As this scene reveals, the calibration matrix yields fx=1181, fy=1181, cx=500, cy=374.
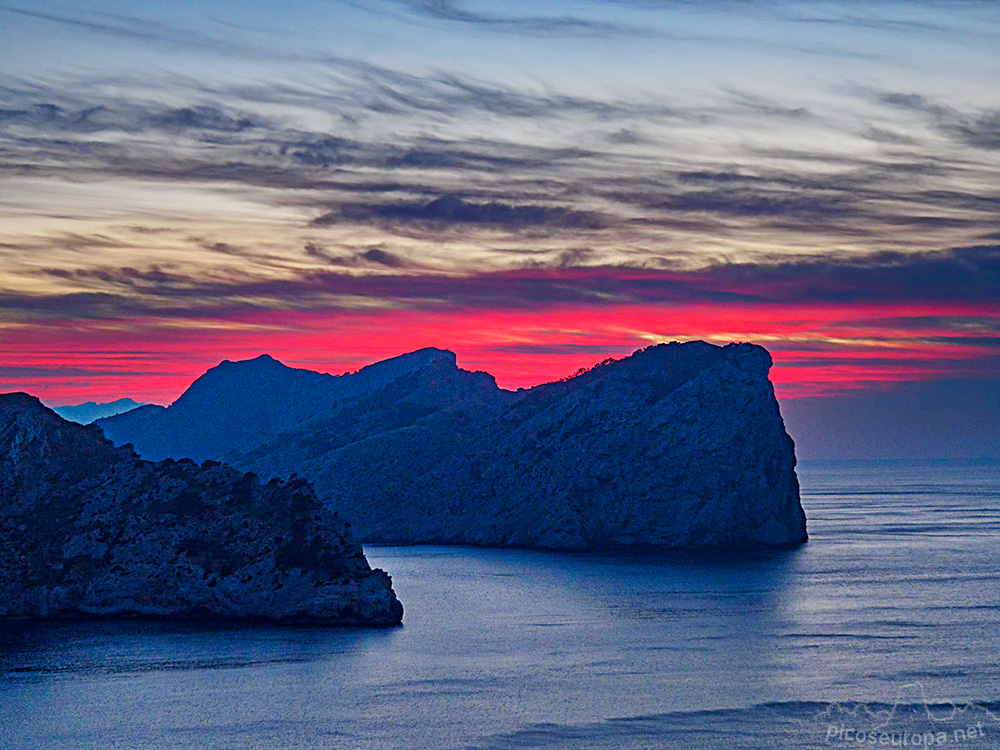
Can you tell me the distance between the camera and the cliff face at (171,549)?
393ft

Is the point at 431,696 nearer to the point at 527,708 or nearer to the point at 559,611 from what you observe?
the point at 527,708

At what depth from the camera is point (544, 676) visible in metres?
96.9

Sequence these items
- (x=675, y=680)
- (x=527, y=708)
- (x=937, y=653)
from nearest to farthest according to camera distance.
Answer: (x=527, y=708) → (x=675, y=680) → (x=937, y=653)

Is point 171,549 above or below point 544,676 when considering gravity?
below

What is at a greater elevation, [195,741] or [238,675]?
[195,741]

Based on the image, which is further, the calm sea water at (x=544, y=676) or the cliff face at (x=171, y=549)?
the cliff face at (x=171, y=549)

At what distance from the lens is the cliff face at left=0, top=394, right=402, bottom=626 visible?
11975 centimetres

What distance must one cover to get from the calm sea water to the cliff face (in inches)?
167

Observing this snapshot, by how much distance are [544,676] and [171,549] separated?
46134mm

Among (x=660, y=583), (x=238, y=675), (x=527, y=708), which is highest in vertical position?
(x=527, y=708)

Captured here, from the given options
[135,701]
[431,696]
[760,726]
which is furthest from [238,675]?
[760,726]

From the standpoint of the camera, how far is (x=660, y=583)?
522ft

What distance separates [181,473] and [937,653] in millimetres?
80045

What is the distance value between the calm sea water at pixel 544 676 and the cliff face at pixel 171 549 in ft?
13.9
